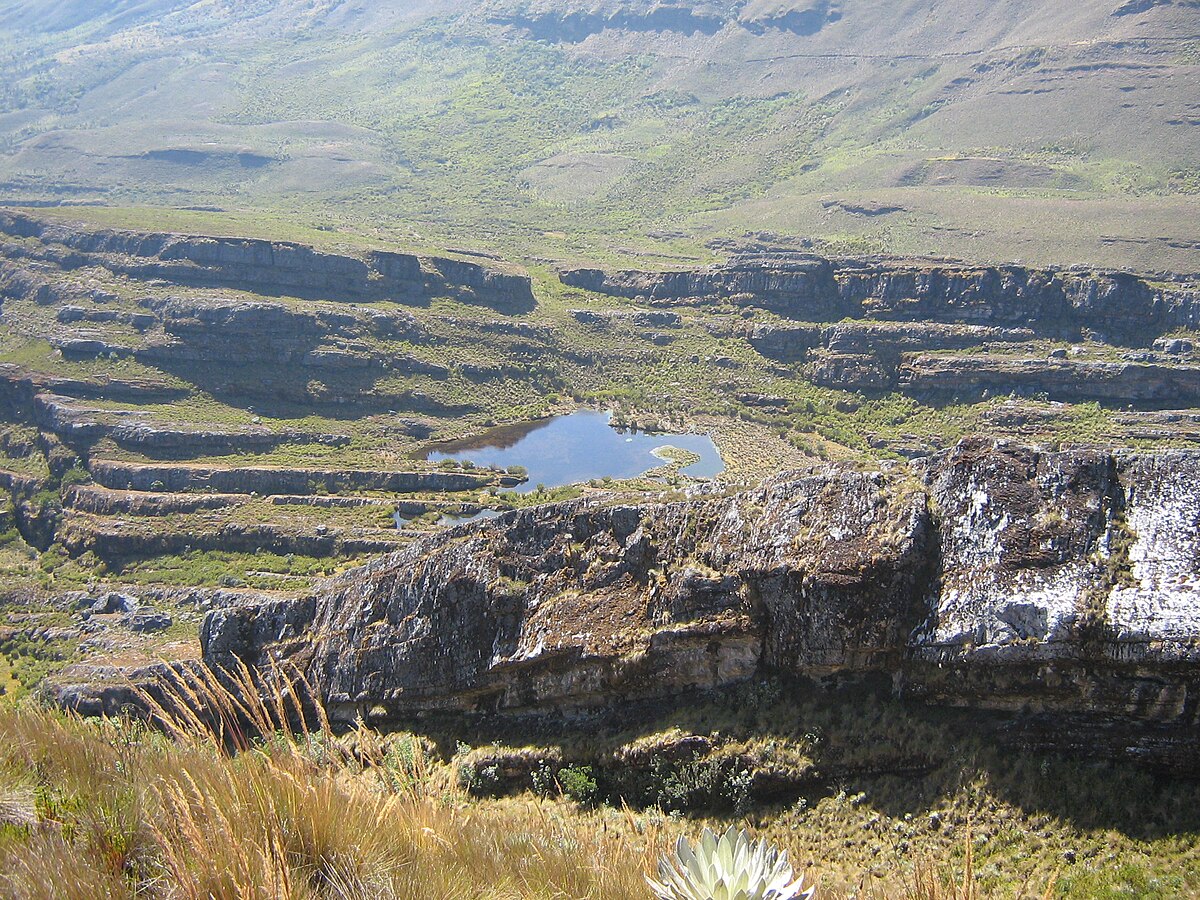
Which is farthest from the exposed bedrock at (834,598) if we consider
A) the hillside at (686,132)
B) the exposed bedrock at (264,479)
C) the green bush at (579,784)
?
the hillside at (686,132)

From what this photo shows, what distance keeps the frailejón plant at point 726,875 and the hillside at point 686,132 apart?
80316 millimetres

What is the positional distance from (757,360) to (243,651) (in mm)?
51579

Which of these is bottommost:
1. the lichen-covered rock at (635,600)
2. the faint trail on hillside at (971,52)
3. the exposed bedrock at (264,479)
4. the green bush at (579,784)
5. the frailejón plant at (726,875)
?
the exposed bedrock at (264,479)

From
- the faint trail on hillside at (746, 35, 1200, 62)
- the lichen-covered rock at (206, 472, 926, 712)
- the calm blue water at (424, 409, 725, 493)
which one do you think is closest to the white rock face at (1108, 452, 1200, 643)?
the lichen-covered rock at (206, 472, 926, 712)

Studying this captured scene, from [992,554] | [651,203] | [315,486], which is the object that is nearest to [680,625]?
[992,554]

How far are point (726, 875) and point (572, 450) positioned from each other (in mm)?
52963

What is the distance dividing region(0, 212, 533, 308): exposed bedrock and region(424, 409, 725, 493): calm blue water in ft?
60.9

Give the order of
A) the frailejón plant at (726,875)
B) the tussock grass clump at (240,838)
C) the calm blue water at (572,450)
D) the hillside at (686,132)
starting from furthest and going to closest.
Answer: the hillside at (686,132), the calm blue water at (572,450), the frailejón plant at (726,875), the tussock grass clump at (240,838)

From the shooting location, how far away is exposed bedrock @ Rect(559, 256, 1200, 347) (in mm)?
65438

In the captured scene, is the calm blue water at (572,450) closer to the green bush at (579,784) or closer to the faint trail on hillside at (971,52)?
the green bush at (579,784)

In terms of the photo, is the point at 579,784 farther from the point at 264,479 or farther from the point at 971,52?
the point at 971,52

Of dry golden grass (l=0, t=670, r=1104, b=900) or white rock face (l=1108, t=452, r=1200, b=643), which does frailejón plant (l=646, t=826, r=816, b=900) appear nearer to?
dry golden grass (l=0, t=670, r=1104, b=900)

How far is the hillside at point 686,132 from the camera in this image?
100938 millimetres

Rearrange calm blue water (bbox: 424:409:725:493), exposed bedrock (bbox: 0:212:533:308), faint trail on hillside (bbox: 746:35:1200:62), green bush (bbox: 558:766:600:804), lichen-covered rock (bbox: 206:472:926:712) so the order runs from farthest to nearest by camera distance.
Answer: faint trail on hillside (bbox: 746:35:1200:62)
exposed bedrock (bbox: 0:212:533:308)
calm blue water (bbox: 424:409:725:493)
green bush (bbox: 558:766:600:804)
lichen-covered rock (bbox: 206:472:926:712)
